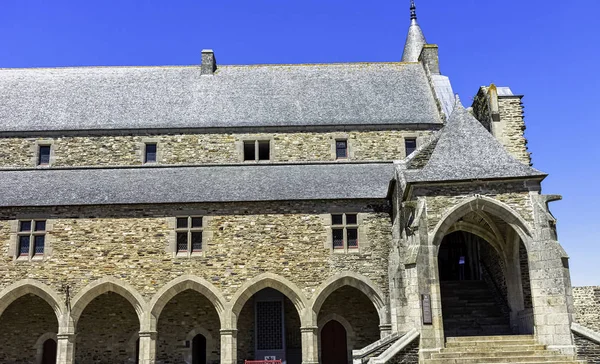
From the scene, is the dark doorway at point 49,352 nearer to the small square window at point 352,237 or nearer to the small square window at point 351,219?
the small square window at point 352,237

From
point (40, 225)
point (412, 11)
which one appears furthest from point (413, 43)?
point (40, 225)

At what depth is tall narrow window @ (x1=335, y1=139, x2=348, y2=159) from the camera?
21.3m

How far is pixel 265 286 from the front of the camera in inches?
704

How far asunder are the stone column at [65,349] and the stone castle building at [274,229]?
0.12 ft

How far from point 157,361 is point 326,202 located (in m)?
6.95

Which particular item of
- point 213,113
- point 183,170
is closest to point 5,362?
point 183,170

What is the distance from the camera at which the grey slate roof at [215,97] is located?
21.4 m

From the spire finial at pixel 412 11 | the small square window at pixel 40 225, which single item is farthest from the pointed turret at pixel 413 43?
the small square window at pixel 40 225

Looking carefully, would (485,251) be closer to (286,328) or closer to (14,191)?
(286,328)

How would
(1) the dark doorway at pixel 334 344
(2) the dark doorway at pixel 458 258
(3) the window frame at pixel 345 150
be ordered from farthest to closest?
(3) the window frame at pixel 345 150 < (2) the dark doorway at pixel 458 258 < (1) the dark doorway at pixel 334 344

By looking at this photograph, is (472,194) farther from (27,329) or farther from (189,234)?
(27,329)

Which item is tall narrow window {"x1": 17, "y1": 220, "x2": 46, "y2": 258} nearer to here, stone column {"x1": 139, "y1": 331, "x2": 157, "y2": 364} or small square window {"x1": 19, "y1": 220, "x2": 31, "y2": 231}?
small square window {"x1": 19, "y1": 220, "x2": 31, "y2": 231}

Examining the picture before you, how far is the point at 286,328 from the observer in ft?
63.2

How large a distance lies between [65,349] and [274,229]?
6728mm
